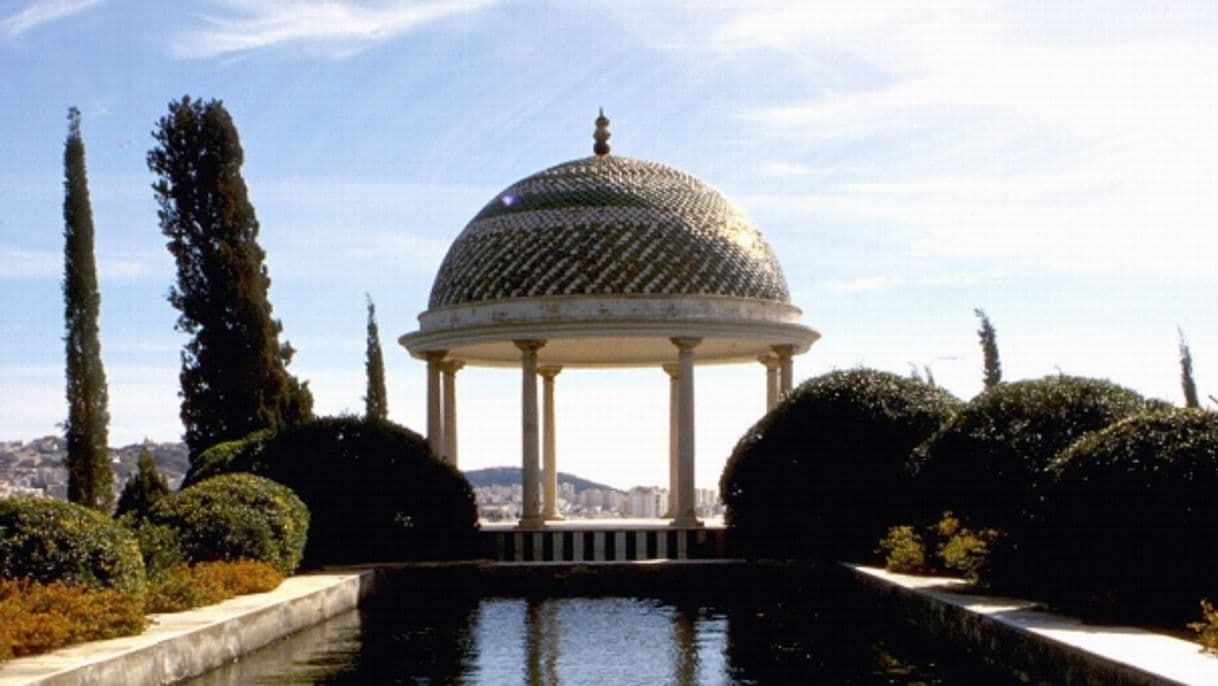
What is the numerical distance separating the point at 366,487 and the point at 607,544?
566 centimetres

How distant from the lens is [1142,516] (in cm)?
1998

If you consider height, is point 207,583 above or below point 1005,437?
below

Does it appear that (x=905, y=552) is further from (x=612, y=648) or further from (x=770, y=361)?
(x=770, y=361)

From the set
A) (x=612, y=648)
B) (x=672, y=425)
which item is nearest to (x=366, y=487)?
(x=672, y=425)

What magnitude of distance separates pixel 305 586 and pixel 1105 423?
44.1 feet

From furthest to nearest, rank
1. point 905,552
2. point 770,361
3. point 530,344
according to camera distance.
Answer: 1. point 770,361
2. point 530,344
3. point 905,552

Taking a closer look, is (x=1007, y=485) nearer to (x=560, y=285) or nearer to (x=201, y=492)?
(x=201, y=492)

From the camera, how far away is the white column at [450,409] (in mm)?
44250

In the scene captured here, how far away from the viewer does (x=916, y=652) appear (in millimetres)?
21266

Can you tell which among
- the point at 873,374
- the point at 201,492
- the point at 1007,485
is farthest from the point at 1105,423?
the point at 201,492

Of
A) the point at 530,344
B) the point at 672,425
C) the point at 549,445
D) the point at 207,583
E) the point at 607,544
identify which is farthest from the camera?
the point at 549,445

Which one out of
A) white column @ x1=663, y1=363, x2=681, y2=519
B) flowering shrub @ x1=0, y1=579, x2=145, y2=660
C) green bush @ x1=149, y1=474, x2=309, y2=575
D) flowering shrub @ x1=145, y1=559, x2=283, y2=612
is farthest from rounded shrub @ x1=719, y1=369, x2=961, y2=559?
flowering shrub @ x1=0, y1=579, x2=145, y2=660

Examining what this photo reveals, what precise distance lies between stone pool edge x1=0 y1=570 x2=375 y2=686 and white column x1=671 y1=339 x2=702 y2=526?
43.4 ft

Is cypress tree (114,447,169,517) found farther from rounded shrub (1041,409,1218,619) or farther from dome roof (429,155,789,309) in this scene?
rounded shrub (1041,409,1218,619)
